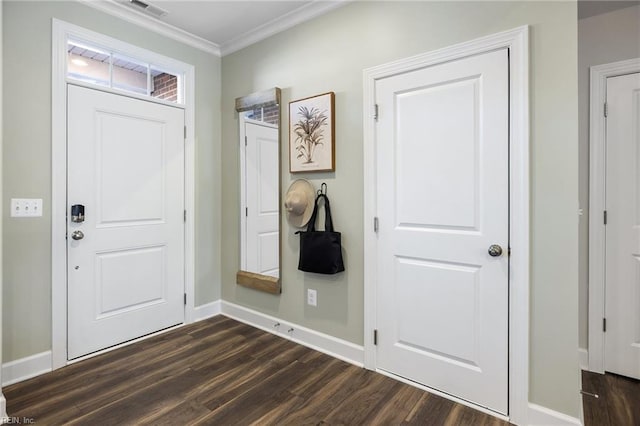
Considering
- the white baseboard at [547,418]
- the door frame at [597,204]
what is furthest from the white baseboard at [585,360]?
the white baseboard at [547,418]

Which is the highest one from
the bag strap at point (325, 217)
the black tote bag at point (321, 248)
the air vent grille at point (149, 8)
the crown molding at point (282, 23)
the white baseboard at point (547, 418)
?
the air vent grille at point (149, 8)

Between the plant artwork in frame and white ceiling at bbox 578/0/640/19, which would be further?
the plant artwork in frame

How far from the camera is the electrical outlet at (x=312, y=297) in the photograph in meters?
2.64

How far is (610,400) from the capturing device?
6.54 feet

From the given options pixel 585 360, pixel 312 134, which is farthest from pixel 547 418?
pixel 312 134

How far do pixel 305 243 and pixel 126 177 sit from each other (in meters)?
1.56

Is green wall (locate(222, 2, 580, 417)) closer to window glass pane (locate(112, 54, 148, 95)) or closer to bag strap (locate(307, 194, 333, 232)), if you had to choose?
bag strap (locate(307, 194, 333, 232))

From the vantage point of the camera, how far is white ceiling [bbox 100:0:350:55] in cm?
252

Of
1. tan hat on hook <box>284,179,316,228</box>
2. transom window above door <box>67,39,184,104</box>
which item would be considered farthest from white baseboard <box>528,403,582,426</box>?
transom window above door <box>67,39,184,104</box>

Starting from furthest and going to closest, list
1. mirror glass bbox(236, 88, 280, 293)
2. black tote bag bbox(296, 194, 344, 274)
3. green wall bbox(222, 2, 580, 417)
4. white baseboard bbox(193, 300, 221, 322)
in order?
white baseboard bbox(193, 300, 221, 322) < mirror glass bbox(236, 88, 280, 293) < black tote bag bbox(296, 194, 344, 274) < green wall bbox(222, 2, 580, 417)

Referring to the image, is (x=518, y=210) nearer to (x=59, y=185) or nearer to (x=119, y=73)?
(x=59, y=185)

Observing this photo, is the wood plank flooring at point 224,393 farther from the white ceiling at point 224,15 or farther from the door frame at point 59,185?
the white ceiling at point 224,15

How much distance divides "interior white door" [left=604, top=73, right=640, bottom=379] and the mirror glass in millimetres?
2430

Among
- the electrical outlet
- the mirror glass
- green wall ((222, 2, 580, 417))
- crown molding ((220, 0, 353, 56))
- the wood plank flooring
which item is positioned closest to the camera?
green wall ((222, 2, 580, 417))
